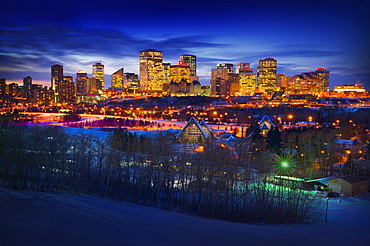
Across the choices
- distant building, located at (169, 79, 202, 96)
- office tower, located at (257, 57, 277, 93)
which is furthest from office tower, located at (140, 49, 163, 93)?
office tower, located at (257, 57, 277, 93)

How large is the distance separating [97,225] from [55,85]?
181 meters

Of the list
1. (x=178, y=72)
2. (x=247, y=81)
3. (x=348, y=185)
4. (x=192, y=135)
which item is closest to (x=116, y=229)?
(x=348, y=185)

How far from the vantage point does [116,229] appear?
11.8 metres

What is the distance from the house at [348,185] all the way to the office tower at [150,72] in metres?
166

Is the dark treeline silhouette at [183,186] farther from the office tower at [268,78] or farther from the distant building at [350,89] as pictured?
the office tower at [268,78]

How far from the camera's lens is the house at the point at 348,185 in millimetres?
24656

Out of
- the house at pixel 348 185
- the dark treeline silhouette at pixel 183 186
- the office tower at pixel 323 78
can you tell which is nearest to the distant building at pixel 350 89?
the office tower at pixel 323 78

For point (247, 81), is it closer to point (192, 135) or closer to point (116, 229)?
point (192, 135)

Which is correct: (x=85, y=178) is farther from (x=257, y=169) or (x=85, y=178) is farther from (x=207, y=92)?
(x=207, y=92)

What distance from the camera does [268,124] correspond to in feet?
159

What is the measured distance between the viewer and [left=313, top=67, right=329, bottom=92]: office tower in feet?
595

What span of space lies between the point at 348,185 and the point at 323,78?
171899 millimetres

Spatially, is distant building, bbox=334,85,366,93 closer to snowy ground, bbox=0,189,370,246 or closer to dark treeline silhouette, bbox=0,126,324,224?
dark treeline silhouette, bbox=0,126,324,224

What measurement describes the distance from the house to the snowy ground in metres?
6.99
